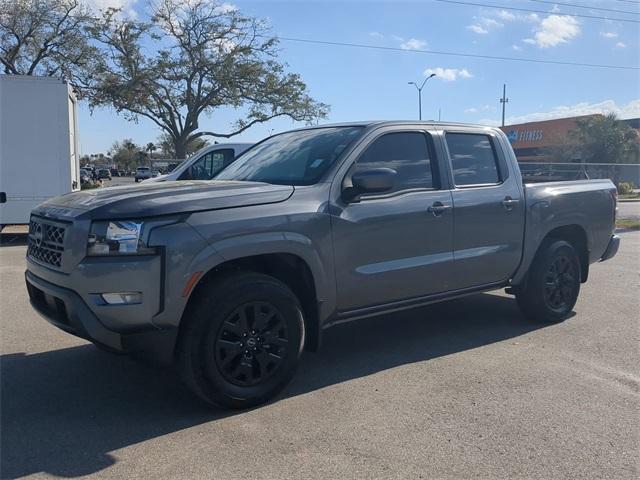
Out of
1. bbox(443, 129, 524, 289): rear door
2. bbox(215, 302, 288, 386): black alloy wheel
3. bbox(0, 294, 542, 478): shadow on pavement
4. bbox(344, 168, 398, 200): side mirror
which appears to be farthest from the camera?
bbox(443, 129, 524, 289): rear door

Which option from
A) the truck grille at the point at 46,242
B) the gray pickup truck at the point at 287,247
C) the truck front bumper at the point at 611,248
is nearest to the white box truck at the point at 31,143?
the gray pickup truck at the point at 287,247

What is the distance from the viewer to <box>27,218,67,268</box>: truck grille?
148 inches

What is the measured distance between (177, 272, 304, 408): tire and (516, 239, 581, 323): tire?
2.91 metres

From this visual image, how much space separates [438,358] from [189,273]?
242cm

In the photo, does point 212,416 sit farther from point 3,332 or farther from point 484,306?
point 484,306

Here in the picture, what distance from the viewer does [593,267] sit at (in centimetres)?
959

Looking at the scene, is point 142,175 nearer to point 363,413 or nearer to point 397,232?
point 397,232

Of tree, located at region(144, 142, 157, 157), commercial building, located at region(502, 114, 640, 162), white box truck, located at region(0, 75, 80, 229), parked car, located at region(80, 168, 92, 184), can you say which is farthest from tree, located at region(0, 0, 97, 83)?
tree, located at region(144, 142, 157, 157)

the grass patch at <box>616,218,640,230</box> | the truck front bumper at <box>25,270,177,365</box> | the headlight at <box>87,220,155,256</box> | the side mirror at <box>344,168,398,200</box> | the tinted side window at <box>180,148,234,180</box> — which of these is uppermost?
the tinted side window at <box>180,148,234,180</box>

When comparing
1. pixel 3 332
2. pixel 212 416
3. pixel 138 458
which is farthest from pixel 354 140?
pixel 3 332

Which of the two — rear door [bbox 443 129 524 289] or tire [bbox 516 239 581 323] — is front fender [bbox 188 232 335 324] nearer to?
rear door [bbox 443 129 524 289]

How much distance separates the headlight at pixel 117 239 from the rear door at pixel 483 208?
108 inches

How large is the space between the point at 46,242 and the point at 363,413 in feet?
7.85

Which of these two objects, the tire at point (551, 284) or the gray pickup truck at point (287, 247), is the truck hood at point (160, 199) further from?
the tire at point (551, 284)
